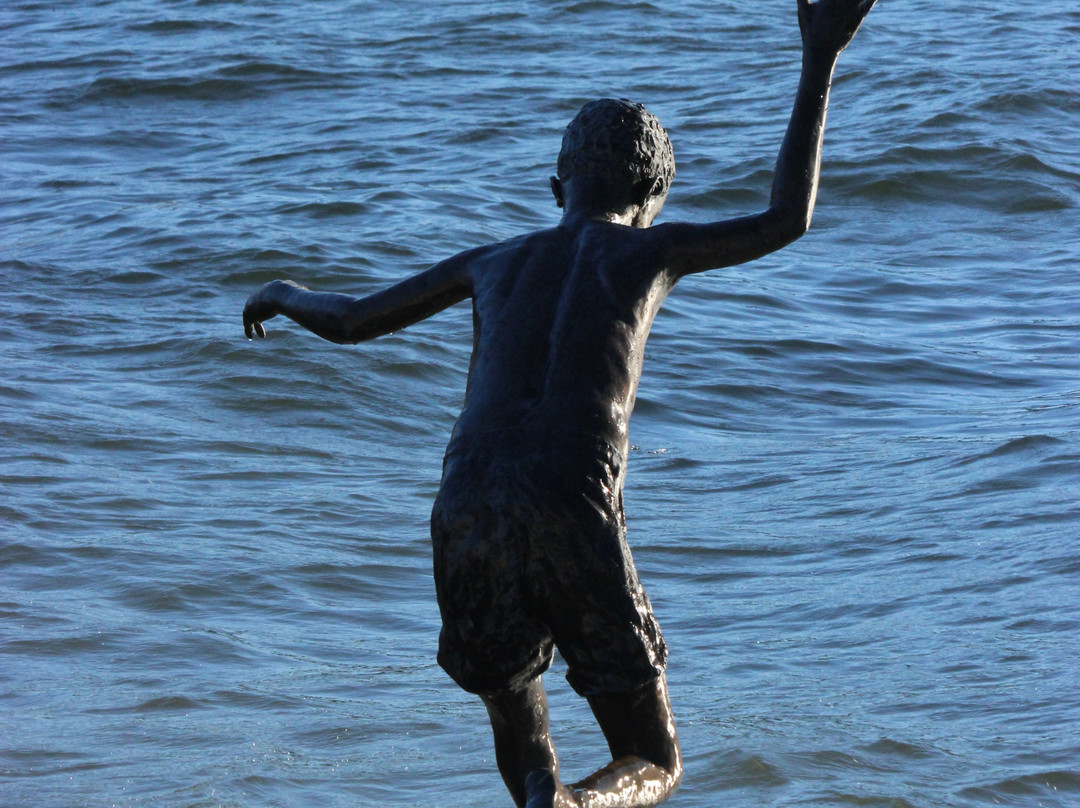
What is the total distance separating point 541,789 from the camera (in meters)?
3.09

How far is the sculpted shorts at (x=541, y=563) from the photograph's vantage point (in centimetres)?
332

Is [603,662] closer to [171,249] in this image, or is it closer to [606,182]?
[606,182]

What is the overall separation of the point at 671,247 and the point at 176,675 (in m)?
2.97

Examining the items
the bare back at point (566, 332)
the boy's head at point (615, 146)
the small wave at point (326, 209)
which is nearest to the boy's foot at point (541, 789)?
the bare back at point (566, 332)

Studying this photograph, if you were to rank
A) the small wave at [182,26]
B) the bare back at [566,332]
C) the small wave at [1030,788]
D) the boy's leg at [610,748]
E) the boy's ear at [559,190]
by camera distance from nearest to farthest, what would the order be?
the boy's leg at [610,748] < the bare back at [566,332] < the boy's ear at [559,190] < the small wave at [1030,788] < the small wave at [182,26]

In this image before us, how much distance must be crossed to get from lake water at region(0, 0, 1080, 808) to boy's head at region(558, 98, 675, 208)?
1.96 metres

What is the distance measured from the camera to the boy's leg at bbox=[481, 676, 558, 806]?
11.9 feet

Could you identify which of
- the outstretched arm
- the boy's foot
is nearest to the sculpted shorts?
the boy's foot

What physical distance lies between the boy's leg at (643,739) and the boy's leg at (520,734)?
201mm

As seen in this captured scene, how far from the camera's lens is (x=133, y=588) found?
6488mm

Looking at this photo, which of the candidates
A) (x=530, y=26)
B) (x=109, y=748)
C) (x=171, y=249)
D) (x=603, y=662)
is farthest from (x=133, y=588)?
(x=530, y=26)

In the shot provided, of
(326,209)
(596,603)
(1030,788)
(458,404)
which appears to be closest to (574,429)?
(596,603)

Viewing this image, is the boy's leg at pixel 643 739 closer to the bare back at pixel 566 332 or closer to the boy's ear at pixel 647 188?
the bare back at pixel 566 332

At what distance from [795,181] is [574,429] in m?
0.72
